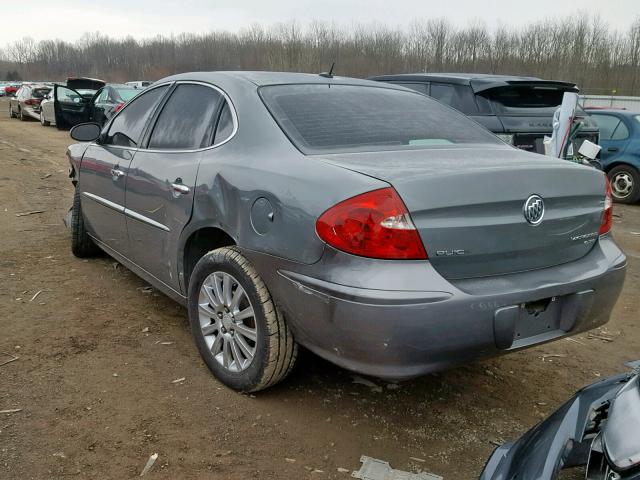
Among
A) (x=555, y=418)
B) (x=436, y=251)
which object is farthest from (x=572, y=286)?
(x=555, y=418)

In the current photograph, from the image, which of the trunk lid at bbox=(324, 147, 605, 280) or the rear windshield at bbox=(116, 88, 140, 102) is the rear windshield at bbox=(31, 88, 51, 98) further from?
the trunk lid at bbox=(324, 147, 605, 280)

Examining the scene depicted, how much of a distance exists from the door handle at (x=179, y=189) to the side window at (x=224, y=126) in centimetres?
29

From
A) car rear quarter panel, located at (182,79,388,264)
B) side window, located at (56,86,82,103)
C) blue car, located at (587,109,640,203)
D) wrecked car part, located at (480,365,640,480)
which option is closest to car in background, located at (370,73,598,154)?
blue car, located at (587,109,640,203)

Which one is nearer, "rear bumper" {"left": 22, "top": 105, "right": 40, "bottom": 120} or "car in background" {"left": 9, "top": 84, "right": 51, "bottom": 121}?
"rear bumper" {"left": 22, "top": 105, "right": 40, "bottom": 120}

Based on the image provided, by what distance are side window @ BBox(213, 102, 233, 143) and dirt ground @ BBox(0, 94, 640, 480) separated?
1.21 meters

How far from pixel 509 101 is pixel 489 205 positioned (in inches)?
228

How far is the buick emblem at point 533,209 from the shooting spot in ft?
8.33

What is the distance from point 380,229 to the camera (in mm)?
2328

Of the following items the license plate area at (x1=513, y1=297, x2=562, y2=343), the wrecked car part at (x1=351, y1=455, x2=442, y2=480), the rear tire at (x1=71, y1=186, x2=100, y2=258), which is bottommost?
the wrecked car part at (x1=351, y1=455, x2=442, y2=480)

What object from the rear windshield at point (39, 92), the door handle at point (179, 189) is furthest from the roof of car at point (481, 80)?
the rear windshield at point (39, 92)

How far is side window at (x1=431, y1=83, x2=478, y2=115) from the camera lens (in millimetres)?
7734

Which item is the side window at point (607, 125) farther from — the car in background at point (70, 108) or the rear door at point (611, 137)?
the car in background at point (70, 108)

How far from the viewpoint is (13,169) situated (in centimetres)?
1079

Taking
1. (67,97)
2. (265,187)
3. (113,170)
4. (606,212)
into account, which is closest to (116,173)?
(113,170)
